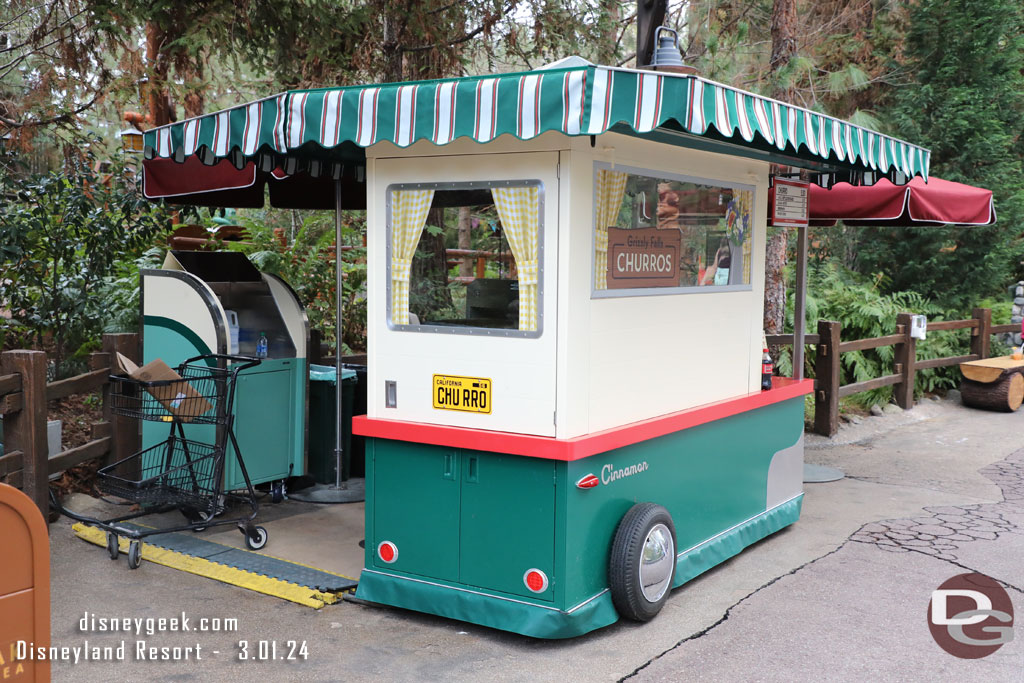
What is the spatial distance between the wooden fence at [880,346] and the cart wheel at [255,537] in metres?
4.92

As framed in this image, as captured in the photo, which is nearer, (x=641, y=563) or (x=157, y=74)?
(x=641, y=563)

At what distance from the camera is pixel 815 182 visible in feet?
22.6

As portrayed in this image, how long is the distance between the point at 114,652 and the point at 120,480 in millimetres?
1398

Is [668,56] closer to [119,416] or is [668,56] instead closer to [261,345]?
[261,345]

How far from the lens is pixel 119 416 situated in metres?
6.48

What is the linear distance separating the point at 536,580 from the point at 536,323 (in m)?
1.19

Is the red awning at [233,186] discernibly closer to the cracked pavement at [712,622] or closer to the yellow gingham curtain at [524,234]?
the yellow gingham curtain at [524,234]

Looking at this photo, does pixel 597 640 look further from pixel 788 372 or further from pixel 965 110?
pixel 965 110

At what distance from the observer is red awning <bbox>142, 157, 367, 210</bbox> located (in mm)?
6051

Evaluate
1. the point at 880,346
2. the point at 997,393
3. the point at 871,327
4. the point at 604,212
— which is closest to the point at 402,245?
the point at 604,212

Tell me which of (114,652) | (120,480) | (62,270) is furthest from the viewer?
(62,270)

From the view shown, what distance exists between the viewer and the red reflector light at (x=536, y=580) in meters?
4.37

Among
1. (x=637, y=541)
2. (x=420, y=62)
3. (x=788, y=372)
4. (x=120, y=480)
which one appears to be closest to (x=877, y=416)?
(x=788, y=372)

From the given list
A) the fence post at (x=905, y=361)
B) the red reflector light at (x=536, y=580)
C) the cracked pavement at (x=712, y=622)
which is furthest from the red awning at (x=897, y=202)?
the red reflector light at (x=536, y=580)
